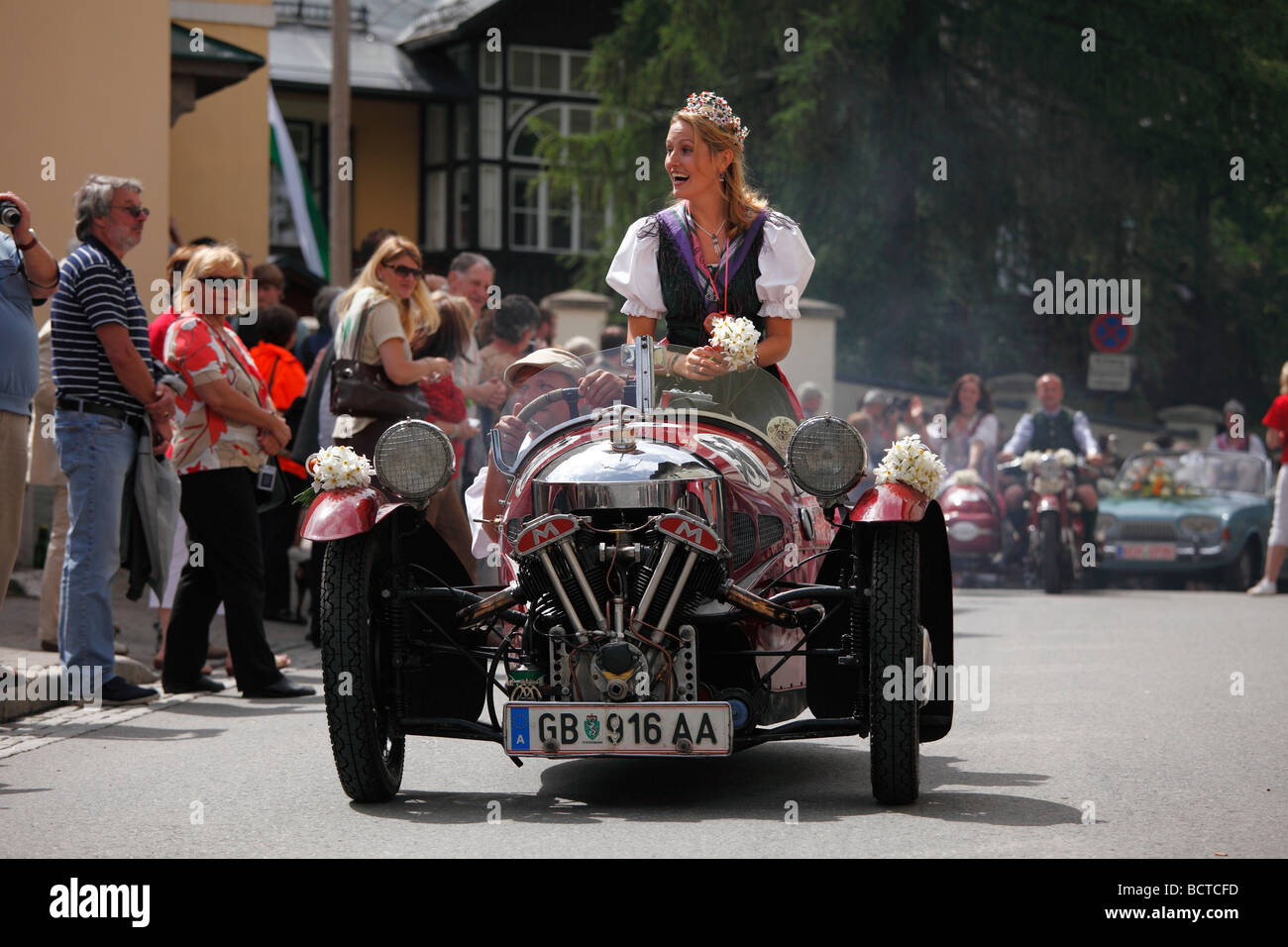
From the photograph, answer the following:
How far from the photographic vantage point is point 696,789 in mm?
6691

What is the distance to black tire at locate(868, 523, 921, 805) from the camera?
5965 millimetres

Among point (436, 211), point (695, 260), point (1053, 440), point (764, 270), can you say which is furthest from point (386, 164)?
point (764, 270)

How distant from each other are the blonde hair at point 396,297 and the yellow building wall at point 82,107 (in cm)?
487

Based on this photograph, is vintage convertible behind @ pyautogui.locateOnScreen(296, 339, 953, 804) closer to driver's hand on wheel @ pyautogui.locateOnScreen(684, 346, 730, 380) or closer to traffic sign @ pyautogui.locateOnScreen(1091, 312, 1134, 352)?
driver's hand on wheel @ pyautogui.locateOnScreen(684, 346, 730, 380)

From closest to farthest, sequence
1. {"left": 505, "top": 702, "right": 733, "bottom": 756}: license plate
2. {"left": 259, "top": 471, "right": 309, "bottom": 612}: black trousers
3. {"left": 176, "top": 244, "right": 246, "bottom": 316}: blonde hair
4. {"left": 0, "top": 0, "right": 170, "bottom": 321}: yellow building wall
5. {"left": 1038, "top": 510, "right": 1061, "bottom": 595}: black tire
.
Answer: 1. {"left": 505, "top": 702, "right": 733, "bottom": 756}: license plate
2. {"left": 176, "top": 244, "right": 246, "bottom": 316}: blonde hair
3. {"left": 259, "top": 471, "right": 309, "bottom": 612}: black trousers
4. {"left": 0, "top": 0, "right": 170, "bottom": 321}: yellow building wall
5. {"left": 1038, "top": 510, "right": 1061, "bottom": 595}: black tire

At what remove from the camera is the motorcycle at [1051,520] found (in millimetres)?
17703

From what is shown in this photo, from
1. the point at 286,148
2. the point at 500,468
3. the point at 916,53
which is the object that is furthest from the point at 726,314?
the point at 916,53

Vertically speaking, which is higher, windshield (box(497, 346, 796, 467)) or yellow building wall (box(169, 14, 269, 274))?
yellow building wall (box(169, 14, 269, 274))

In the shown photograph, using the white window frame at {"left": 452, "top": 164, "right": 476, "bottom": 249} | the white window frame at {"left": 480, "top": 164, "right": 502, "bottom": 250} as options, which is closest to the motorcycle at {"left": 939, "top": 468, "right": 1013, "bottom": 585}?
the white window frame at {"left": 480, "top": 164, "right": 502, "bottom": 250}

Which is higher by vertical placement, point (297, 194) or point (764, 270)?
point (297, 194)

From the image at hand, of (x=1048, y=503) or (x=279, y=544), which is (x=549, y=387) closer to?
(x=279, y=544)

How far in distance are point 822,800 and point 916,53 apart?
2838 centimetres

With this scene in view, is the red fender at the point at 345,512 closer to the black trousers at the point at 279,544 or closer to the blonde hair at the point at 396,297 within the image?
the blonde hair at the point at 396,297

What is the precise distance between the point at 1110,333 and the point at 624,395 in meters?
26.5
